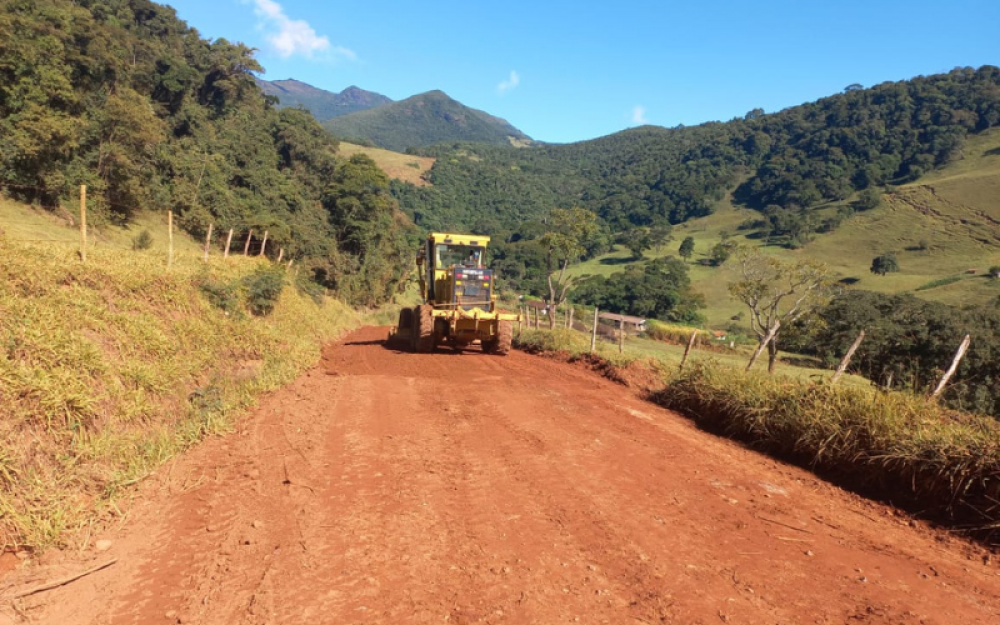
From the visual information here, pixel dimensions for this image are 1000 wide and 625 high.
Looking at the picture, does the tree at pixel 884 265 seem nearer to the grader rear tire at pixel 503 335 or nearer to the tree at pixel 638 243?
the tree at pixel 638 243

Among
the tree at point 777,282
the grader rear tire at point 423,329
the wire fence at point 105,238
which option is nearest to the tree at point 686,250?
the tree at point 777,282

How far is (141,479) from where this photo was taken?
4.64m

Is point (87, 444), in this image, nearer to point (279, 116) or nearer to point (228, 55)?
point (279, 116)

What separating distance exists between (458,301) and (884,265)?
233 feet

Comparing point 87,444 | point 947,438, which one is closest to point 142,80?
point 87,444

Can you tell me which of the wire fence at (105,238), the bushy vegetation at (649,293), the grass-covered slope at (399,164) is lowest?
the bushy vegetation at (649,293)

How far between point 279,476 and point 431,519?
5.98ft

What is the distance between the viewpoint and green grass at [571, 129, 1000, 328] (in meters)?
60.6

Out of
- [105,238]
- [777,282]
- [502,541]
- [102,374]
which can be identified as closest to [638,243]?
[777,282]

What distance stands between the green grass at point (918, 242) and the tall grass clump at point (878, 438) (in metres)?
57.0

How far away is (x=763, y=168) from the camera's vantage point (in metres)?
125

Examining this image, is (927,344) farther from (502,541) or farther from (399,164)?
(399,164)

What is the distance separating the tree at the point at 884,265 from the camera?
63938mm

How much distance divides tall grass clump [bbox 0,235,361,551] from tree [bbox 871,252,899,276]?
75.4 m
